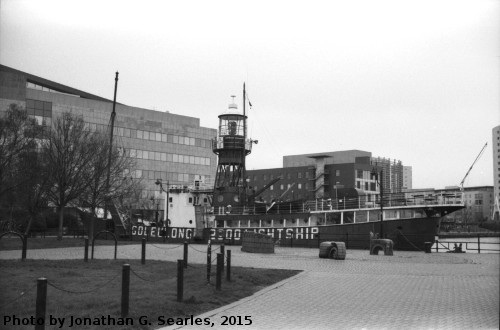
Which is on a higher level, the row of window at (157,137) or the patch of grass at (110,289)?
A: the row of window at (157,137)

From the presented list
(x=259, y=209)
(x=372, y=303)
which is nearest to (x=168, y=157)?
(x=259, y=209)

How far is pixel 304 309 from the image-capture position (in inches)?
463

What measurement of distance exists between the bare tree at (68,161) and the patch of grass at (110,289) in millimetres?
17689

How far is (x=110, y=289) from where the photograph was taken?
1360cm

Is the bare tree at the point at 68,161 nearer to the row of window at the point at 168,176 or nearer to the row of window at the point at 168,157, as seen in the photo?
the row of window at the point at 168,157

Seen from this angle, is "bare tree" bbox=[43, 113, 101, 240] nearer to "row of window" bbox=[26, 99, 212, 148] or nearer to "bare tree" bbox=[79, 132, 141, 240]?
"bare tree" bbox=[79, 132, 141, 240]

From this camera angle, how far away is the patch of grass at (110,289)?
10688 millimetres

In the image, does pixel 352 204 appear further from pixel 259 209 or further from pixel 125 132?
pixel 125 132

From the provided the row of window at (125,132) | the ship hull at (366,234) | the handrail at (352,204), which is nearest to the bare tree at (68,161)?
the ship hull at (366,234)

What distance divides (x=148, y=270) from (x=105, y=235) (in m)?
31.6

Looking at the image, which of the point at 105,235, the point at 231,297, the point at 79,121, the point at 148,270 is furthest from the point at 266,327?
the point at 105,235

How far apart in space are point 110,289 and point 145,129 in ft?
243

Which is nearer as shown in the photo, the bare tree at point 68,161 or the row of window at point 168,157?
the bare tree at point 68,161

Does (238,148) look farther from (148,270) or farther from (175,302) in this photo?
(175,302)
